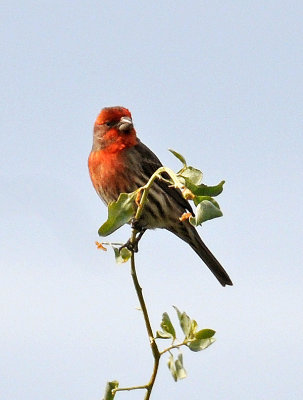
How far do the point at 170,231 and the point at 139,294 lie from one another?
7416 mm

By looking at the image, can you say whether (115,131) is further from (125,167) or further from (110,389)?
(110,389)

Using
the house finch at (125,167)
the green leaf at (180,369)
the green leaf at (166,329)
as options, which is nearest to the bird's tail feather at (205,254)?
the house finch at (125,167)

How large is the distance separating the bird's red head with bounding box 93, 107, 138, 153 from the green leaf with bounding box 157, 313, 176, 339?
666 centimetres

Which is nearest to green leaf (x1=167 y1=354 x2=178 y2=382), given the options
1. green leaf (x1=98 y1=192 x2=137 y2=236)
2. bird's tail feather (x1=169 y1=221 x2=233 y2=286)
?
green leaf (x1=98 y1=192 x2=137 y2=236)

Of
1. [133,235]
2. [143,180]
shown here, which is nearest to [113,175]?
[143,180]

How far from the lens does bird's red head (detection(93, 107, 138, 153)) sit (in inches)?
368

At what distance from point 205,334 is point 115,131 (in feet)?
22.3

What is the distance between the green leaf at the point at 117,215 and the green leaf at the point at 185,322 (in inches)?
14.6

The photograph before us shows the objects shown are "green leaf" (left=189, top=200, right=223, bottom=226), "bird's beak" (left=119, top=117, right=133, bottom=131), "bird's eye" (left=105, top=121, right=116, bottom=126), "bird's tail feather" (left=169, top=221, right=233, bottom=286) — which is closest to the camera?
"green leaf" (left=189, top=200, right=223, bottom=226)

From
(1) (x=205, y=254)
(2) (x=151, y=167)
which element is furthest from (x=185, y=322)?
(1) (x=205, y=254)

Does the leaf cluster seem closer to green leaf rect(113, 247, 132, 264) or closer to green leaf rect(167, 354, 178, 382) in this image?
green leaf rect(167, 354, 178, 382)

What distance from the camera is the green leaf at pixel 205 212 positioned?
231 centimetres

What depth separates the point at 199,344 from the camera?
2715 millimetres

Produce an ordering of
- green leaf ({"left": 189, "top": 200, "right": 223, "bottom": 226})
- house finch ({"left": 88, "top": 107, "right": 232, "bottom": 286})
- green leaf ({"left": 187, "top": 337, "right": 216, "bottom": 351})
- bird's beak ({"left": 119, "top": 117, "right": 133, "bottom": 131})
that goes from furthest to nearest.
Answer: bird's beak ({"left": 119, "top": 117, "right": 133, "bottom": 131}) < house finch ({"left": 88, "top": 107, "right": 232, "bottom": 286}) < green leaf ({"left": 187, "top": 337, "right": 216, "bottom": 351}) < green leaf ({"left": 189, "top": 200, "right": 223, "bottom": 226})
